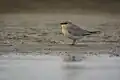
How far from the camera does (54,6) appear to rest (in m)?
1.52

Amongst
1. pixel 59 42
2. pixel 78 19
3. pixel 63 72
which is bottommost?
pixel 63 72

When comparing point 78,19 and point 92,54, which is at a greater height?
point 78,19

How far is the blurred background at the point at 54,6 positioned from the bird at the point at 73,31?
0.11 meters

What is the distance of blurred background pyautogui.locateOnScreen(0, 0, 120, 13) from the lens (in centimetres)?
152

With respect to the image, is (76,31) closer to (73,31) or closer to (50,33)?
(73,31)

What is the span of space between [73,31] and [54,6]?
0.24 metres

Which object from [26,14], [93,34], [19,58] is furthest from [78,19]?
[19,58]

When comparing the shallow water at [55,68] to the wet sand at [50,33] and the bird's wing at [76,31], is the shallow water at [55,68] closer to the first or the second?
the wet sand at [50,33]

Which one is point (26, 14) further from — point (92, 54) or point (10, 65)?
point (92, 54)

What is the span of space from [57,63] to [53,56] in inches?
2.3

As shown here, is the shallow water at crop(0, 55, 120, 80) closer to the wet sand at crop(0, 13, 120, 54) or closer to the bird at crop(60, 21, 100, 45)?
the wet sand at crop(0, 13, 120, 54)

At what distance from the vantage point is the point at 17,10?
1.52m

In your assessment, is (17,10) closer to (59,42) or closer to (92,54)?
(59,42)

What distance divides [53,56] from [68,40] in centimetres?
16
